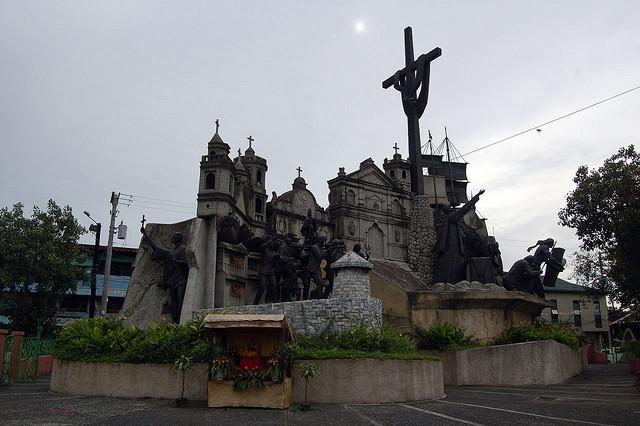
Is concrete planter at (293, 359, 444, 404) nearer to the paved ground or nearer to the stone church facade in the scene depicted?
the paved ground

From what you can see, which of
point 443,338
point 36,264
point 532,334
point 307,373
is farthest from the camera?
point 36,264

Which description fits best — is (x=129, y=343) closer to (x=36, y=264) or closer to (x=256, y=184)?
(x=36, y=264)

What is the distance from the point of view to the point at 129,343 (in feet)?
44.0

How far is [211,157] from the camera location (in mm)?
22938

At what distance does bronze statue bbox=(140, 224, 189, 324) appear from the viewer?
1939cm

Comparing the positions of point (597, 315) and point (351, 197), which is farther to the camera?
point (597, 315)

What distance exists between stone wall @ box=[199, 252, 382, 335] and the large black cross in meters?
11.4

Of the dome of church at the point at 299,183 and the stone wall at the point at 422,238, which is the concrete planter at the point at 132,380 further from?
the dome of church at the point at 299,183

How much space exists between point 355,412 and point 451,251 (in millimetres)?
13600

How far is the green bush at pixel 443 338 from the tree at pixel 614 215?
791 cm

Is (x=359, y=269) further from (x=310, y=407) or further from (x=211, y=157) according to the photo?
(x=211, y=157)

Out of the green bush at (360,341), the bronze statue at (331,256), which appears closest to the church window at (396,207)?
the bronze statue at (331,256)

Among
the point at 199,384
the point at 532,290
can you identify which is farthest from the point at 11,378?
the point at 532,290

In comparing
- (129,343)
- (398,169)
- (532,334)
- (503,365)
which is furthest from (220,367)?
(398,169)
